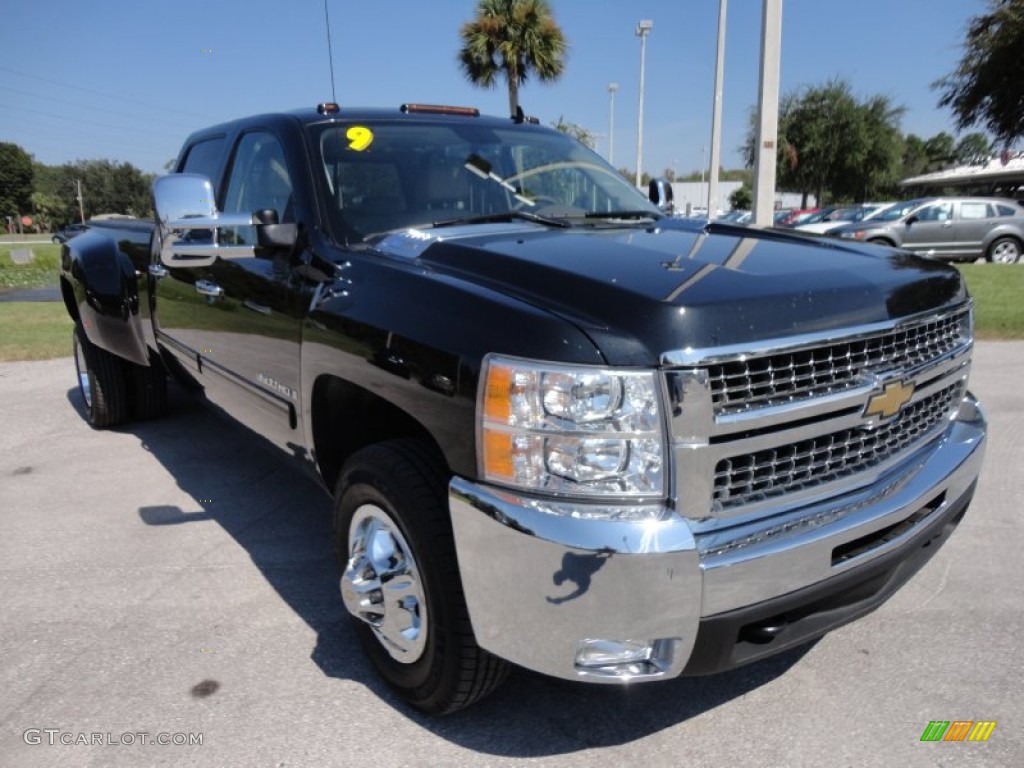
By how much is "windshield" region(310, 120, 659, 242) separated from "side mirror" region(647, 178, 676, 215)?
0.38 meters

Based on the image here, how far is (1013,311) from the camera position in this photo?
9.65m

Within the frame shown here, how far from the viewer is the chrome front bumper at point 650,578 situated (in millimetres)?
1822

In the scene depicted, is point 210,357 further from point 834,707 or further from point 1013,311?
point 1013,311

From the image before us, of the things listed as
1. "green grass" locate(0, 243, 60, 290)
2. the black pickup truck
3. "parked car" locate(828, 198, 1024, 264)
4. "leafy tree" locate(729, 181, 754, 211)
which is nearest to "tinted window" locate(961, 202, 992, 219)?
"parked car" locate(828, 198, 1024, 264)

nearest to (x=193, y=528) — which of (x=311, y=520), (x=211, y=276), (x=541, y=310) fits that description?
(x=311, y=520)

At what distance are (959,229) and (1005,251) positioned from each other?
4.08 feet

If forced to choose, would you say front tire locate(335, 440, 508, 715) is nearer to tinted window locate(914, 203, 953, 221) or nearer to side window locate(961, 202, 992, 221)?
tinted window locate(914, 203, 953, 221)

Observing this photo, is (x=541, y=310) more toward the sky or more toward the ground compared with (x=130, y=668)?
more toward the sky

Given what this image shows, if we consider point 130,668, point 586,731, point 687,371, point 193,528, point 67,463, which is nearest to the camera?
point 687,371

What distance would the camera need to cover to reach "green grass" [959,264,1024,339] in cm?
865

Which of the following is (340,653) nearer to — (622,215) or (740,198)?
(622,215)

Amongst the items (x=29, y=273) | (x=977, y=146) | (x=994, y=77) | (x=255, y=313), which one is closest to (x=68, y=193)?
(x=29, y=273)

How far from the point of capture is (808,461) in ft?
6.91

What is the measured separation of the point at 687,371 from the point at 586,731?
1.20m
